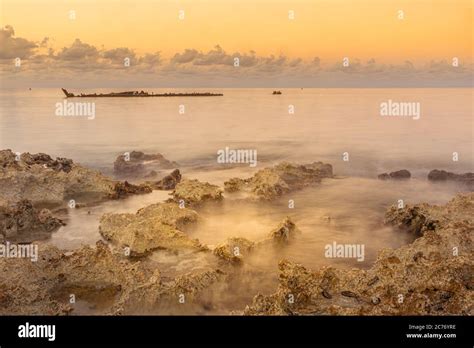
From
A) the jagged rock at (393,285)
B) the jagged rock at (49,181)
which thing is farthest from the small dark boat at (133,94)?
the jagged rock at (393,285)

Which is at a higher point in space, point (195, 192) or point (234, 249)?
point (195, 192)

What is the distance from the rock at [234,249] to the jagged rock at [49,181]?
2519 mm

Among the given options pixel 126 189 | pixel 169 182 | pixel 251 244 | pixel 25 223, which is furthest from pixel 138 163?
pixel 251 244

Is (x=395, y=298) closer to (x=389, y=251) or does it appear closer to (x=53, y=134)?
(x=389, y=251)

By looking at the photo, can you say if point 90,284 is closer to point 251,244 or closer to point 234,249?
point 234,249

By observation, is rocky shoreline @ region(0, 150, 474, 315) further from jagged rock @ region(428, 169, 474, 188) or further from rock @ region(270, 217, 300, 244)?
jagged rock @ region(428, 169, 474, 188)

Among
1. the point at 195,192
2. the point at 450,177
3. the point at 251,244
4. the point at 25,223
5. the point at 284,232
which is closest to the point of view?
the point at 251,244

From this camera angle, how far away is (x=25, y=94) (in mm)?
8836

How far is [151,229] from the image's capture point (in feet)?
25.5

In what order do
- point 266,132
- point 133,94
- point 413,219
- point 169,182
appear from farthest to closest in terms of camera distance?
1. point 133,94
2. point 266,132
3. point 169,182
4. point 413,219

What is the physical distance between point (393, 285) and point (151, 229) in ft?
13.2
